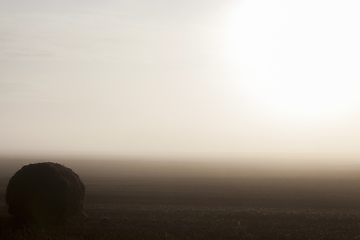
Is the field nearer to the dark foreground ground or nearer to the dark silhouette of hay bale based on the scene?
the dark foreground ground

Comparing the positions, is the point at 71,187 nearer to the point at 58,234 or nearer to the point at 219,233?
the point at 58,234

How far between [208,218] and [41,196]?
9035 mm

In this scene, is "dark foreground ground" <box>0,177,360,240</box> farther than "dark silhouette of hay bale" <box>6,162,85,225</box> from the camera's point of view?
No

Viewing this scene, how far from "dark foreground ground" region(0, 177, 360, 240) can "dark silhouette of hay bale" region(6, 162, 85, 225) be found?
76 centimetres

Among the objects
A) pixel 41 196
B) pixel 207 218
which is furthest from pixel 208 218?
pixel 41 196

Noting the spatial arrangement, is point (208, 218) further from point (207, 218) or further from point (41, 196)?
point (41, 196)

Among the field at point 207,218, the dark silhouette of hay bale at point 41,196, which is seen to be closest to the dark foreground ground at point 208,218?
the field at point 207,218

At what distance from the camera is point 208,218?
71.4 ft

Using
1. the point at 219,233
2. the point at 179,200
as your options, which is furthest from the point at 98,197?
the point at 219,233

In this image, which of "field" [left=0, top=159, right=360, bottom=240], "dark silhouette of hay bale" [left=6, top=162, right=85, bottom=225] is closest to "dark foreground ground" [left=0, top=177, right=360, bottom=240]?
"field" [left=0, top=159, right=360, bottom=240]

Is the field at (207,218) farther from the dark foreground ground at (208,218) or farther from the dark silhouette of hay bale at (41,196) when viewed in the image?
the dark silhouette of hay bale at (41,196)

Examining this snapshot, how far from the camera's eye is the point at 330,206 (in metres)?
28.0

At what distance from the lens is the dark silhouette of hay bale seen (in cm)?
2030

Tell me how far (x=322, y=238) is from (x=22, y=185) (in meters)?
15.1
